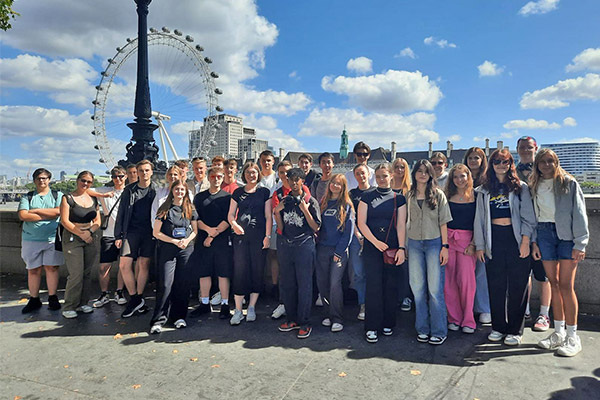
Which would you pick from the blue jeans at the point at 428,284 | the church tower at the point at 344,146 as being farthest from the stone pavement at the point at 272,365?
the church tower at the point at 344,146

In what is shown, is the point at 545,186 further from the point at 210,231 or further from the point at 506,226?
the point at 210,231

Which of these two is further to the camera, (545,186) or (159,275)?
(159,275)

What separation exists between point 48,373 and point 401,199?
4.00m

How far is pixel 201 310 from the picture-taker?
5.01m

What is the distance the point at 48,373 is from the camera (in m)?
3.43

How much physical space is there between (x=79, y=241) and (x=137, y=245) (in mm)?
858

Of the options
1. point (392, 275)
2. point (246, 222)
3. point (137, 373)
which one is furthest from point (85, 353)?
point (392, 275)

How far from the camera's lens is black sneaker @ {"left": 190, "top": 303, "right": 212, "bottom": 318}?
4953 millimetres

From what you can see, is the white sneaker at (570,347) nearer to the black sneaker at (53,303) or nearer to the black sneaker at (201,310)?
the black sneaker at (201,310)

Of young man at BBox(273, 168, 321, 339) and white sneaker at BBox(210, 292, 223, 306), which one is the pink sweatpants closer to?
young man at BBox(273, 168, 321, 339)

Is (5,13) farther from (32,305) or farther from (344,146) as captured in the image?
(344,146)

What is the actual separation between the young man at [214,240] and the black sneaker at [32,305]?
240 centimetres

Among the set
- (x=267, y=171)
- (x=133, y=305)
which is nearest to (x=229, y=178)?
(x=267, y=171)

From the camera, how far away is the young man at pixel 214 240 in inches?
191
